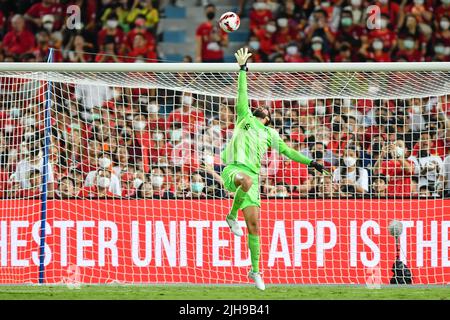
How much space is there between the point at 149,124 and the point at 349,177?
2.97 meters

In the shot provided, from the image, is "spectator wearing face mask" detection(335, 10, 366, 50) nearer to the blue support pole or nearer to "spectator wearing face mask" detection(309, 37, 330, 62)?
"spectator wearing face mask" detection(309, 37, 330, 62)

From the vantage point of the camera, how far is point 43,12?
2064 centimetres

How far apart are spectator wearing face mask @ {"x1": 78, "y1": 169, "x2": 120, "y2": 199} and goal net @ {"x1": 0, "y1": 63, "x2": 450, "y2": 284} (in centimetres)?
2

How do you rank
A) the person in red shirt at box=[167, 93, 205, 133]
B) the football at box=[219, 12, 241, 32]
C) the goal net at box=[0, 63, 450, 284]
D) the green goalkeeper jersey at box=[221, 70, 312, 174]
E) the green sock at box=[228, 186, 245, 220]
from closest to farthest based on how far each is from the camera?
the green sock at box=[228, 186, 245, 220] < the green goalkeeper jersey at box=[221, 70, 312, 174] < the football at box=[219, 12, 241, 32] < the goal net at box=[0, 63, 450, 284] < the person in red shirt at box=[167, 93, 205, 133]

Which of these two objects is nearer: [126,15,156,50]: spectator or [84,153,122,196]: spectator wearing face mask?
[84,153,122,196]: spectator wearing face mask

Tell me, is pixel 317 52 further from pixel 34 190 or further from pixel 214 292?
pixel 214 292

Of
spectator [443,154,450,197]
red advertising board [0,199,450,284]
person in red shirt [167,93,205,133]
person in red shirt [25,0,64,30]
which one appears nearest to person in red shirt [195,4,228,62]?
person in red shirt [25,0,64,30]

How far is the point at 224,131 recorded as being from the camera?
15.2m

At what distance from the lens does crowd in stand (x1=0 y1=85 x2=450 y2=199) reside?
47.9ft

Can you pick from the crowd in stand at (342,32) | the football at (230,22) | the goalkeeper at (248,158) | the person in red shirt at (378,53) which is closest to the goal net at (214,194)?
the football at (230,22)

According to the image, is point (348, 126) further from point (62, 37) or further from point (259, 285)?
point (62, 37)

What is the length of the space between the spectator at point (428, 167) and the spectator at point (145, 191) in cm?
365
